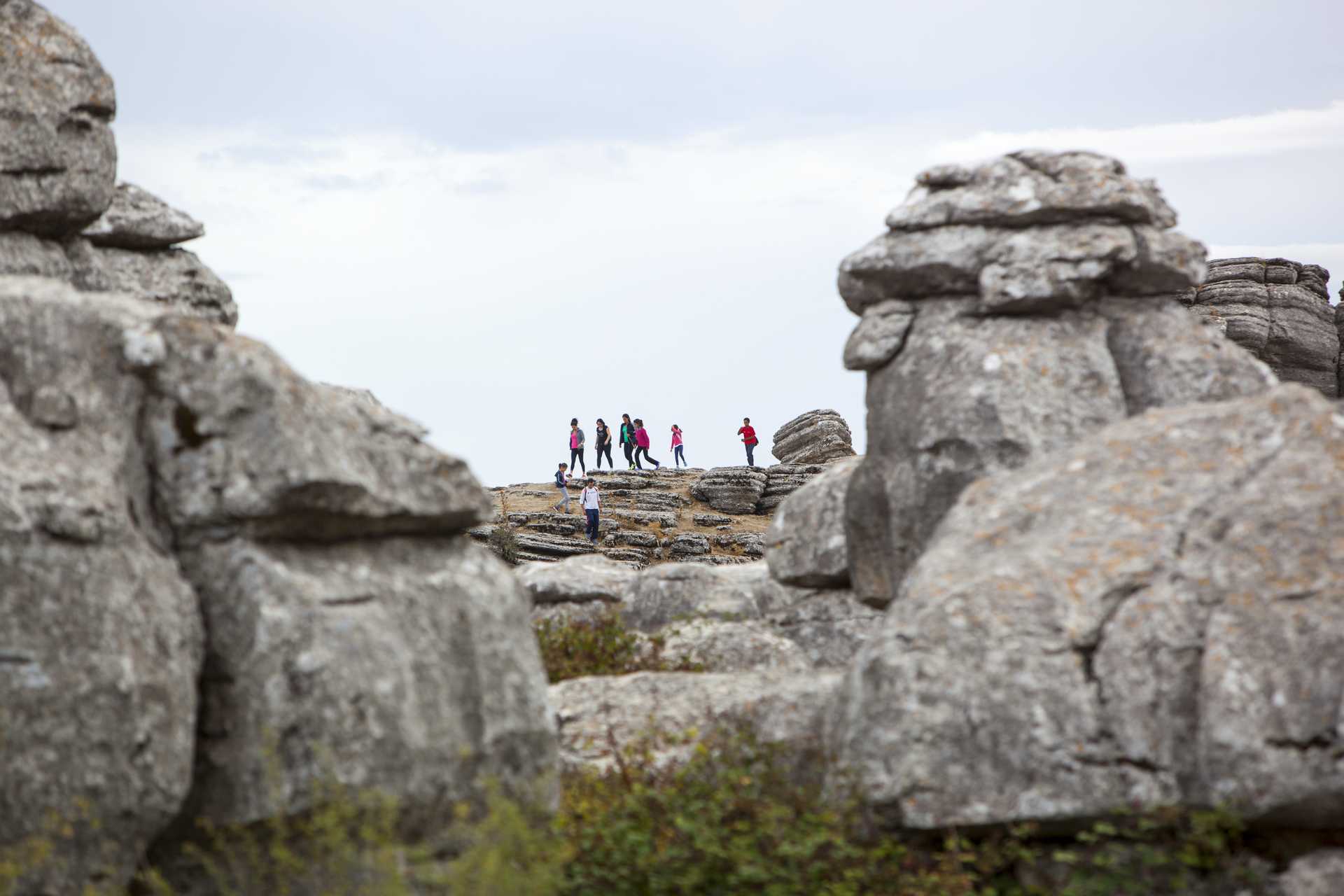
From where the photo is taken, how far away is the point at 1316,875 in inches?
383

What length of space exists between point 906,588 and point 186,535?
613 cm

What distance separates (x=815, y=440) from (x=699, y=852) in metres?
63.2

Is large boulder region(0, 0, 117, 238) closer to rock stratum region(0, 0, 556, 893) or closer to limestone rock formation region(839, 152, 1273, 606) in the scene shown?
rock stratum region(0, 0, 556, 893)

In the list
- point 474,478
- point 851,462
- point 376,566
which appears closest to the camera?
point 376,566

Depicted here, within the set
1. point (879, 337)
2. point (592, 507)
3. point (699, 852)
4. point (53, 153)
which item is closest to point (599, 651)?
point (879, 337)

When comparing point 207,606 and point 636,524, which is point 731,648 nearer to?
point 207,606

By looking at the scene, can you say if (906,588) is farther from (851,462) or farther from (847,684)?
(851,462)

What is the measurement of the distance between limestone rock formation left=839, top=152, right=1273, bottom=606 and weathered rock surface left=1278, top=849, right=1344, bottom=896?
18.6 ft

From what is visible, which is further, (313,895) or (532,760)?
(532,760)

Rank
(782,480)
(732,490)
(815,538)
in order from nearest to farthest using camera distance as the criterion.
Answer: (815,538)
(732,490)
(782,480)

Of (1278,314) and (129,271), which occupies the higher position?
(1278,314)

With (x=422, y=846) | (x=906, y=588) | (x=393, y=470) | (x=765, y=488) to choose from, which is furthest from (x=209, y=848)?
(x=765, y=488)

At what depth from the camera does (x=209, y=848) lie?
31.8ft

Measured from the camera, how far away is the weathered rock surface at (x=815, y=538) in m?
18.1
